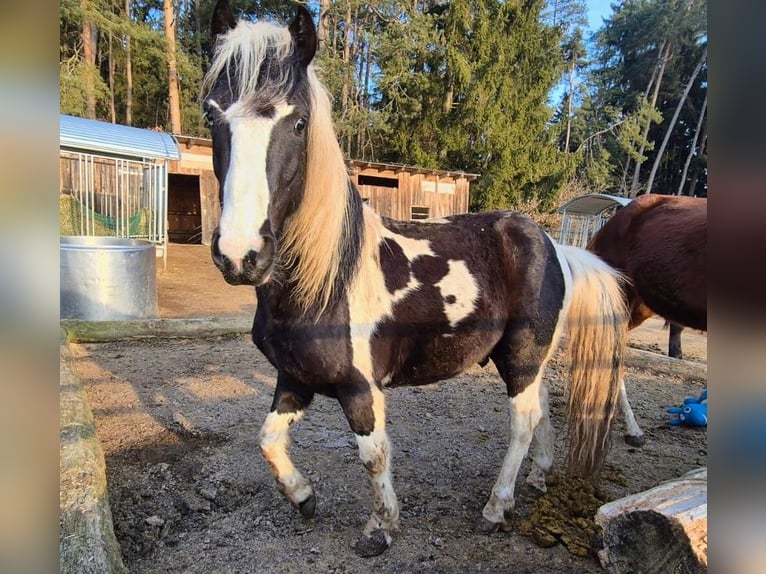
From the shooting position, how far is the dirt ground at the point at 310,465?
2.02 meters

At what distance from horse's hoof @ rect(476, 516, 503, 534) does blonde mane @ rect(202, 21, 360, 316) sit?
138 cm

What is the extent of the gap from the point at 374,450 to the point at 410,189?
14.3m

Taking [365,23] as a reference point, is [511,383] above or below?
below

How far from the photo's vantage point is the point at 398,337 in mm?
2066

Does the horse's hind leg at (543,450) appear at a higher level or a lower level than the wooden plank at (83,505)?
lower

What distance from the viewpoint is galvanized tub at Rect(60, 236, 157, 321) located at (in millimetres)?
5078

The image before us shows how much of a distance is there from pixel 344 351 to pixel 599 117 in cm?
3431

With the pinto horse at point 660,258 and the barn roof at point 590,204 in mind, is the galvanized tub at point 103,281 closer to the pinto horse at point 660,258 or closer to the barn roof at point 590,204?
the pinto horse at point 660,258

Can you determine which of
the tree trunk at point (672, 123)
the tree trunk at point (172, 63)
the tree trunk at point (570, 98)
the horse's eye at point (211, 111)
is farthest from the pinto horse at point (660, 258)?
the tree trunk at point (570, 98)

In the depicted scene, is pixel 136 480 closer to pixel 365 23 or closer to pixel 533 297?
pixel 533 297

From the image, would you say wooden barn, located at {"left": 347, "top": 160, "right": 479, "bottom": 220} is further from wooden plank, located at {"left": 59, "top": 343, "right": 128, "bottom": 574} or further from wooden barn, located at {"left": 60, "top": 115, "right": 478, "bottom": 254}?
wooden plank, located at {"left": 59, "top": 343, "right": 128, "bottom": 574}

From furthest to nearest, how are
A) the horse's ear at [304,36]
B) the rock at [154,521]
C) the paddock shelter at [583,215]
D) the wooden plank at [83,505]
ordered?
1. the paddock shelter at [583,215]
2. the rock at [154,521]
3. the horse's ear at [304,36]
4. the wooden plank at [83,505]
